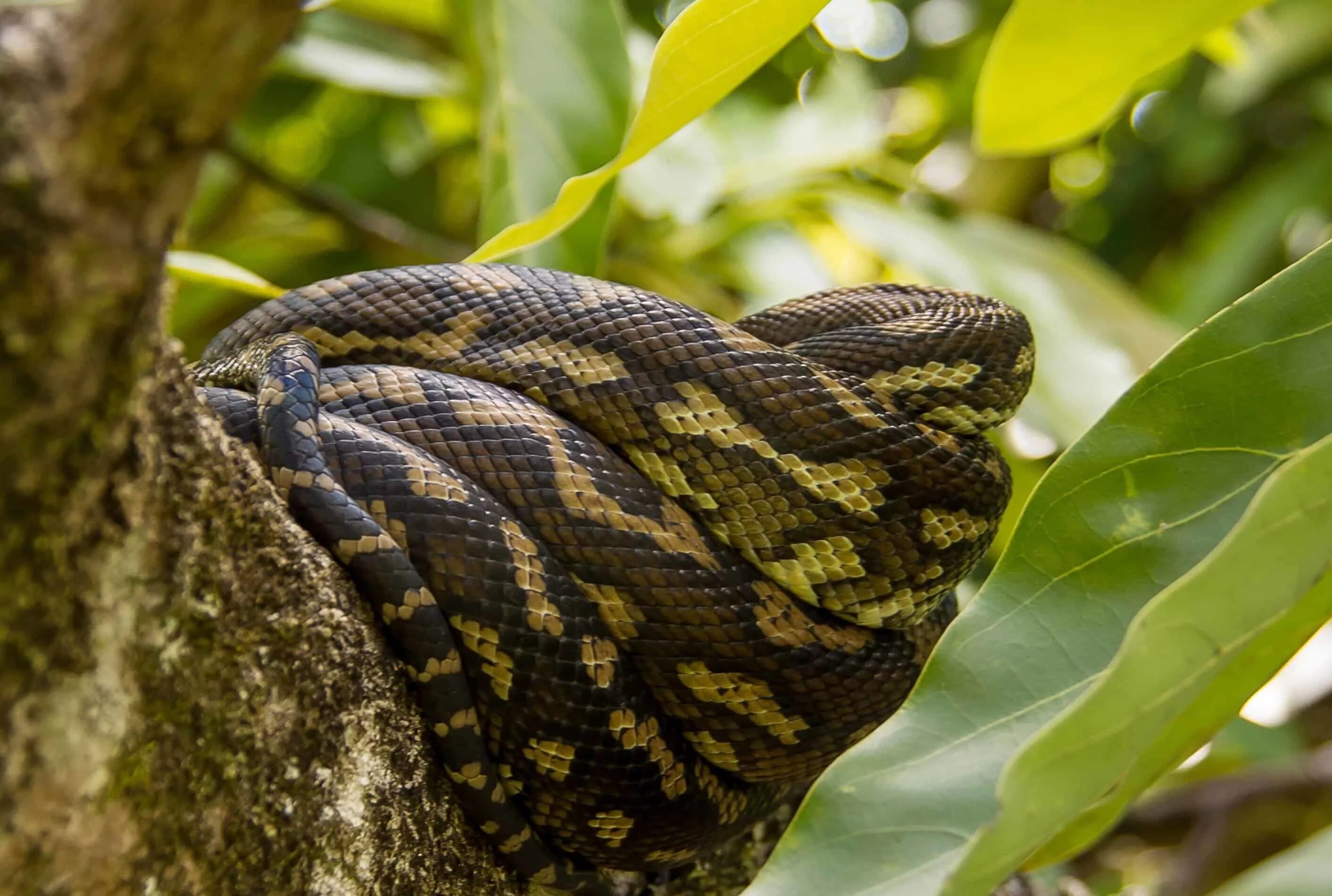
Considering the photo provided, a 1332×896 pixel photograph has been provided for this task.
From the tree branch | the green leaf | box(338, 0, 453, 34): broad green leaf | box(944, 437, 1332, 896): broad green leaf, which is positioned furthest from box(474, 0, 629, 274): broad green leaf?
the green leaf

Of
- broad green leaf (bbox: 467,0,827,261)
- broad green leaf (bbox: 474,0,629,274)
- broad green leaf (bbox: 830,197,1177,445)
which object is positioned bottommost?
broad green leaf (bbox: 830,197,1177,445)

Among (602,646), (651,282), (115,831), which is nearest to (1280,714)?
(651,282)

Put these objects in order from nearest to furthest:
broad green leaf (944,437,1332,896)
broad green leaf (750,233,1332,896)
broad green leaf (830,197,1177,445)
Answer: broad green leaf (944,437,1332,896), broad green leaf (750,233,1332,896), broad green leaf (830,197,1177,445)

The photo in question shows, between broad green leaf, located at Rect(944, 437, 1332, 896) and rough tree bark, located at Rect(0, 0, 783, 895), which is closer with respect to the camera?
rough tree bark, located at Rect(0, 0, 783, 895)

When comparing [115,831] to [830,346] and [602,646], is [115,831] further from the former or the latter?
[830,346]

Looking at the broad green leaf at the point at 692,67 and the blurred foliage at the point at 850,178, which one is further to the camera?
the blurred foliage at the point at 850,178

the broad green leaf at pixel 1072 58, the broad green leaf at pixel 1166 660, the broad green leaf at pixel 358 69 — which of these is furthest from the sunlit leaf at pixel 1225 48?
the broad green leaf at pixel 1166 660

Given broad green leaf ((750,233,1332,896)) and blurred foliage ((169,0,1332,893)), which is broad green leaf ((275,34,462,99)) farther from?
broad green leaf ((750,233,1332,896))

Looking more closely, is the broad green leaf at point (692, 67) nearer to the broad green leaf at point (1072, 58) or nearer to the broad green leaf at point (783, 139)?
the broad green leaf at point (1072, 58)
